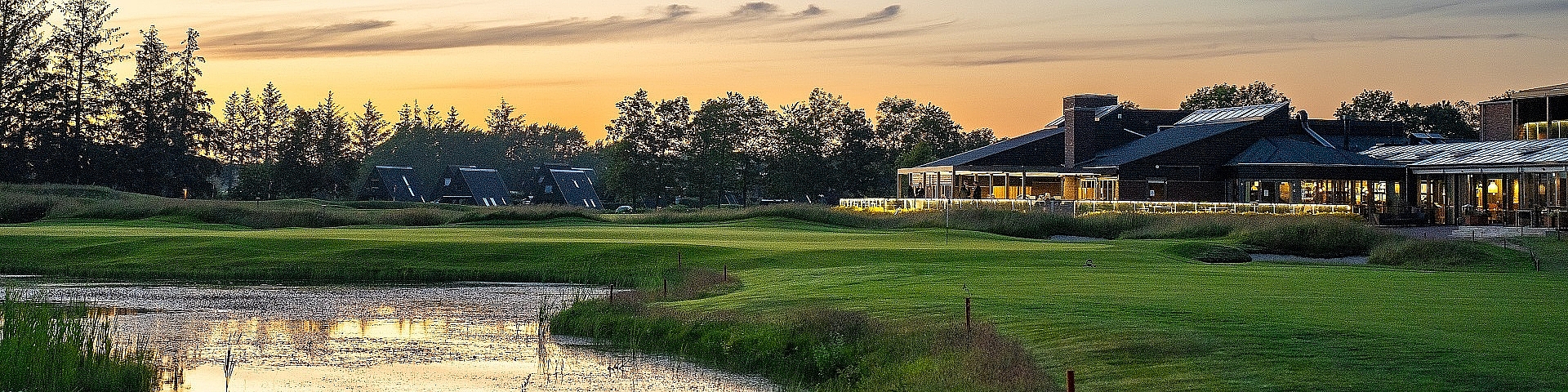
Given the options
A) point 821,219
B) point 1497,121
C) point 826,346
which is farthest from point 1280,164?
point 826,346

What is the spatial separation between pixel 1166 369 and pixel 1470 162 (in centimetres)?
5013

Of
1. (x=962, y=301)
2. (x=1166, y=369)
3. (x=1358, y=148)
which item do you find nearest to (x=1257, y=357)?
(x=1166, y=369)

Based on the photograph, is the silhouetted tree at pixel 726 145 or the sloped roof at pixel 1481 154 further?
the silhouetted tree at pixel 726 145

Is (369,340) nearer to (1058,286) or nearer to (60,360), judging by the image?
(60,360)

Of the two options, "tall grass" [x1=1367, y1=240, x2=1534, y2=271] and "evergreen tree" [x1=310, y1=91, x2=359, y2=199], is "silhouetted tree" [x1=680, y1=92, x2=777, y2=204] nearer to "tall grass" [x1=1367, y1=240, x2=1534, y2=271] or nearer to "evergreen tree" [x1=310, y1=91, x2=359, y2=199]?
"evergreen tree" [x1=310, y1=91, x2=359, y2=199]

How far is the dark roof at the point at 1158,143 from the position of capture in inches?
2834

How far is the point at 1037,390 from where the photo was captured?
48.5 feet

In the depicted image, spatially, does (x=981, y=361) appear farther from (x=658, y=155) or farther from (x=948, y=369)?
(x=658, y=155)

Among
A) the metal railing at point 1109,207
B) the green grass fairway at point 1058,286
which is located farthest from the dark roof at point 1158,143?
the green grass fairway at point 1058,286

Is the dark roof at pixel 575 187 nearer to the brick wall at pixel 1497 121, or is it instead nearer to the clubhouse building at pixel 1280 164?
the clubhouse building at pixel 1280 164

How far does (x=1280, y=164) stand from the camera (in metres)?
67.6

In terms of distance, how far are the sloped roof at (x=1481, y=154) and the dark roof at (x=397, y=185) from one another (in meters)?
85.4

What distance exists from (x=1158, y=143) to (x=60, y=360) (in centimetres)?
6258

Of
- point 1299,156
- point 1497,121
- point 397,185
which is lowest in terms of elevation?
point 1299,156
